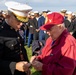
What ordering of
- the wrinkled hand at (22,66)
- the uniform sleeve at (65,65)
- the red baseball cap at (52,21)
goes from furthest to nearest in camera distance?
1. the red baseball cap at (52,21)
2. the uniform sleeve at (65,65)
3. the wrinkled hand at (22,66)

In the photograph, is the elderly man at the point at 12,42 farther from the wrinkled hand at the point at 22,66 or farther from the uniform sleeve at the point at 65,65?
the uniform sleeve at the point at 65,65

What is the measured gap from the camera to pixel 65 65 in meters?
3.75

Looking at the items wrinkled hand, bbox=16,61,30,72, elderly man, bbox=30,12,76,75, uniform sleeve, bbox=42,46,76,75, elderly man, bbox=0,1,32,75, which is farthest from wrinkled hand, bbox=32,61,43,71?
wrinkled hand, bbox=16,61,30,72

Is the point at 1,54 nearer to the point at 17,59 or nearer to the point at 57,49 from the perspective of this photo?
the point at 17,59

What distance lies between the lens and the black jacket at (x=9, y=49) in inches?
133

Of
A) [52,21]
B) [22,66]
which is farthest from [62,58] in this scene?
[22,66]

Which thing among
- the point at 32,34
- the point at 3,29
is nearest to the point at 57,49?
the point at 3,29

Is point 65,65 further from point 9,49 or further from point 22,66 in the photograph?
point 9,49

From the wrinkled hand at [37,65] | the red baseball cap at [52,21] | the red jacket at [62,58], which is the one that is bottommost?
the wrinkled hand at [37,65]

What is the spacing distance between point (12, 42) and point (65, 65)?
0.82m

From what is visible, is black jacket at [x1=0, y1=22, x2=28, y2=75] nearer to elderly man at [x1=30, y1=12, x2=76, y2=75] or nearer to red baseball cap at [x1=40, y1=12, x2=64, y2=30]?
elderly man at [x1=30, y1=12, x2=76, y2=75]

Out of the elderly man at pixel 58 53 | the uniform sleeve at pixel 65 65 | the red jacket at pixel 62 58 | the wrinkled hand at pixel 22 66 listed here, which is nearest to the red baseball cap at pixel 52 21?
the elderly man at pixel 58 53

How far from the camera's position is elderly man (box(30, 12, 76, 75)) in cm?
375

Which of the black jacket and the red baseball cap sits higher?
the red baseball cap
